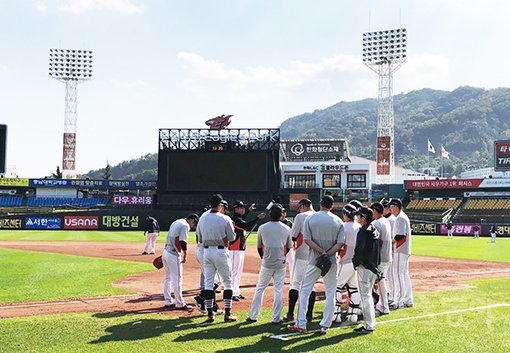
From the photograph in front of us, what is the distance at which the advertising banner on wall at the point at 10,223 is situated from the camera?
4554cm

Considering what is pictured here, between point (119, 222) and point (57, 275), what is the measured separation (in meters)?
31.4

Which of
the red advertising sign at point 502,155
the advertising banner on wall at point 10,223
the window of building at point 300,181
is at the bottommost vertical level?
the advertising banner on wall at point 10,223

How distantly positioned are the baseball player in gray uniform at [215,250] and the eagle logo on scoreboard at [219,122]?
4075 cm

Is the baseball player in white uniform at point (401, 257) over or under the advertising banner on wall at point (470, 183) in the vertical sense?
under

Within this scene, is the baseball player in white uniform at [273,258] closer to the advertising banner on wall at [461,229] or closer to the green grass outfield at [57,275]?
the green grass outfield at [57,275]

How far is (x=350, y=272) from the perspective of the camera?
9758mm

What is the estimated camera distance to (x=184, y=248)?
34.6 feet

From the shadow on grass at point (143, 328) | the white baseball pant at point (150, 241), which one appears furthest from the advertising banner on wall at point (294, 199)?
the shadow on grass at point (143, 328)

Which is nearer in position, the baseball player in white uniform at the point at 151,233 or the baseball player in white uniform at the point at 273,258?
the baseball player in white uniform at the point at 273,258

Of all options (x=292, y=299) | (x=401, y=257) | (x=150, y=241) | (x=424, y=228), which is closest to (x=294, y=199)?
(x=424, y=228)

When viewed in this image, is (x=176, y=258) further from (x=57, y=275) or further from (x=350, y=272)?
(x=57, y=275)

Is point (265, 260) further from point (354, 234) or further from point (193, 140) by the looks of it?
point (193, 140)

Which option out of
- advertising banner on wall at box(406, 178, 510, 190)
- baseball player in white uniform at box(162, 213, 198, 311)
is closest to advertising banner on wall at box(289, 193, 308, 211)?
advertising banner on wall at box(406, 178, 510, 190)

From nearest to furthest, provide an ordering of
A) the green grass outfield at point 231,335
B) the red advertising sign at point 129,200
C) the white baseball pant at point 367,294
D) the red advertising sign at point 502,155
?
the green grass outfield at point 231,335 < the white baseball pant at point 367,294 < the red advertising sign at point 502,155 < the red advertising sign at point 129,200
